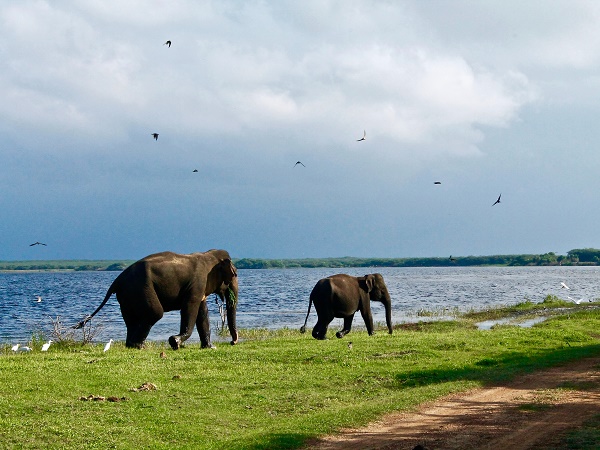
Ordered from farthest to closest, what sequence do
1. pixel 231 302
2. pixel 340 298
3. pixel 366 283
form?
pixel 366 283 → pixel 340 298 → pixel 231 302

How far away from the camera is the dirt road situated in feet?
36.7

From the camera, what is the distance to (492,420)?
1272cm

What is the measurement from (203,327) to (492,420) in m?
10.7

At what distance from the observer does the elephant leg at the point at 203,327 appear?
70.4ft

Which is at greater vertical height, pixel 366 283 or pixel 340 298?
pixel 366 283

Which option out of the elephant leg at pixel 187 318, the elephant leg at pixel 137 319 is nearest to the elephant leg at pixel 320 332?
the elephant leg at pixel 187 318

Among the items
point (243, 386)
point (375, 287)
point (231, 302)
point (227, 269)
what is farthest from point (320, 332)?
point (243, 386)

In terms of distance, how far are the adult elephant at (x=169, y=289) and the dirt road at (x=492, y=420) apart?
863 centimetres

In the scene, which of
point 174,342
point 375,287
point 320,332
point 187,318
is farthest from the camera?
point 375,287

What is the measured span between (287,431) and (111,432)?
2698mm

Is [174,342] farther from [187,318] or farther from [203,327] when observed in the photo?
[203,327]

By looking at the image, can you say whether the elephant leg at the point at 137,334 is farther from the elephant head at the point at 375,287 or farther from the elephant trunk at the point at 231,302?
the elephant head at the point at 375,287

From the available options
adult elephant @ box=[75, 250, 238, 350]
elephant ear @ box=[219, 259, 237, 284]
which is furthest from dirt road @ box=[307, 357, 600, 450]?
elephant ear @ box=[219, 259, 237, 284]

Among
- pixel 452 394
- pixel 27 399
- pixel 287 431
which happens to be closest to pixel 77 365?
pixel 27 399
